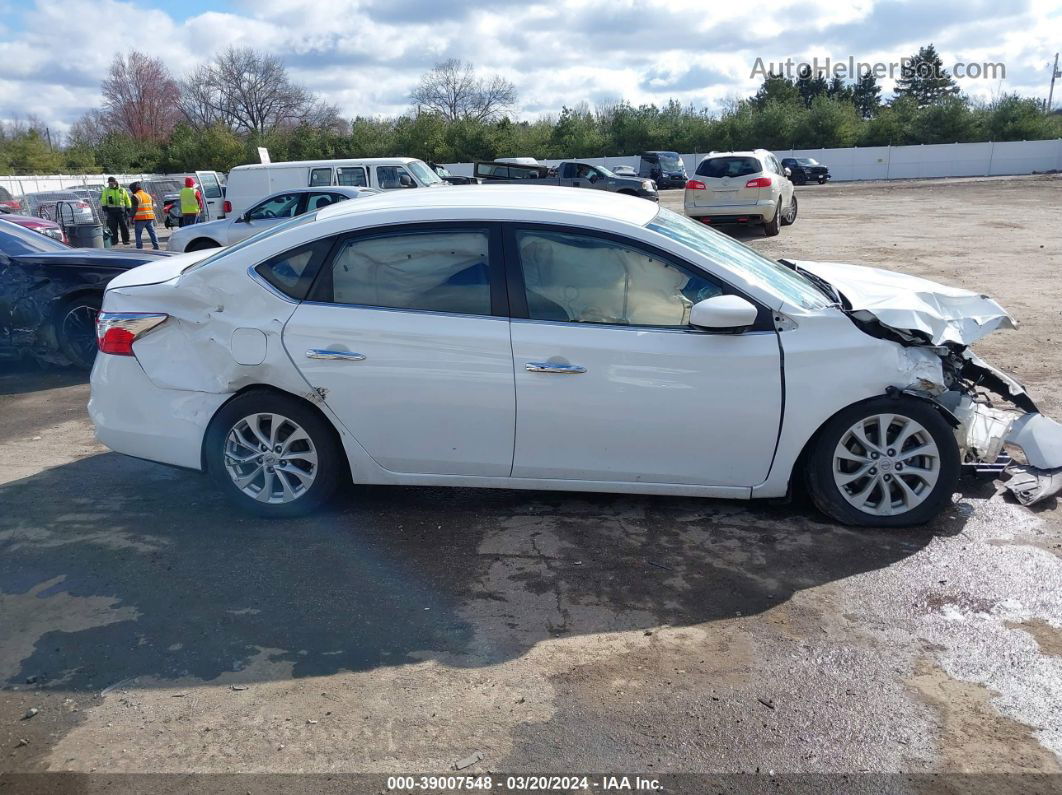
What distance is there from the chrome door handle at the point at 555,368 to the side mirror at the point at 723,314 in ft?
2.00

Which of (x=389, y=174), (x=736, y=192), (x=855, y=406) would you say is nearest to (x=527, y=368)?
(x=855, y=406)

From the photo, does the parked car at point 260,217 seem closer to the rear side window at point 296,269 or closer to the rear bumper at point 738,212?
the rear bumper at point 738,212

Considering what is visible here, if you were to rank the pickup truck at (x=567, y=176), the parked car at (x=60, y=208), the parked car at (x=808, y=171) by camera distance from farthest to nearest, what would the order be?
the parked car at (x=808, y=171) < the pickup truck at (x=567, y=176) < the parked car at (x=60, y=208)

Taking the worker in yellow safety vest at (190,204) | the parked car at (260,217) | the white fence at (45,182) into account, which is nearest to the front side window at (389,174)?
the parked car at (260,217)

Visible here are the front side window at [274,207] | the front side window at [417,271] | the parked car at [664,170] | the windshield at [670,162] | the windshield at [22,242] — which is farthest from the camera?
the windshield at [670,162]

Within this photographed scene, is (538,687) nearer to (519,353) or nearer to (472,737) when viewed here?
(472,737)

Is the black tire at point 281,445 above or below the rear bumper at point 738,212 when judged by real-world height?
below

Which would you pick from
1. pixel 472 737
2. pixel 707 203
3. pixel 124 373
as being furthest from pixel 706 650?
pixel 707 203

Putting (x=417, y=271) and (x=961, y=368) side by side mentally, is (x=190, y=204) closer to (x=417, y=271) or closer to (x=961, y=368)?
(x=417, y=271)

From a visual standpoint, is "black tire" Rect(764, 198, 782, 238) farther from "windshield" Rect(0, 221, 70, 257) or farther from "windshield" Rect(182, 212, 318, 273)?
"windshield" Rect(182, 212, 318, 273)

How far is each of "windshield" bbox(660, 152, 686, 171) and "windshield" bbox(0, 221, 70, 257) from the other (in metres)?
36.9

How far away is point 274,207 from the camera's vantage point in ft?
50.8

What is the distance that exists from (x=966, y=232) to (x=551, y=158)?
41945 millimetres

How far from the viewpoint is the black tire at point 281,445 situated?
453 centimetres
